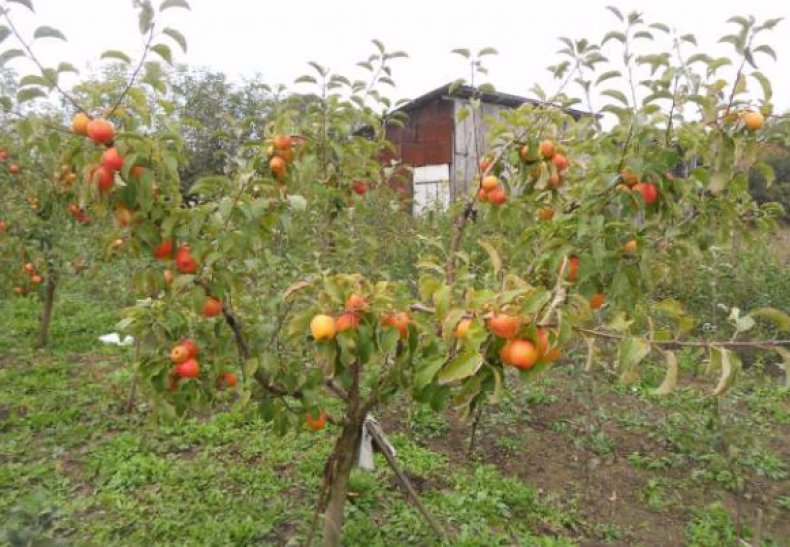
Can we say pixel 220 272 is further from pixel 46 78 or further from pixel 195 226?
pixel 46 78

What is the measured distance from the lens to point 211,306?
1.77m

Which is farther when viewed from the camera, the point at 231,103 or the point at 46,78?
the point at 231,103

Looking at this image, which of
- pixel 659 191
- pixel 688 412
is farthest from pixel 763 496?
pixel 659 191

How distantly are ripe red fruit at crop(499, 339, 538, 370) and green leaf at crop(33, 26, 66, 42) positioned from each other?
132 cm

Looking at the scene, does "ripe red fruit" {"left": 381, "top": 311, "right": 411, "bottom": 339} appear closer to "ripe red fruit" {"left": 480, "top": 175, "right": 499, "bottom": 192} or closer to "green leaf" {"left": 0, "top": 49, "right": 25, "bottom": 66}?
"ripe red fruit" {"left": 480, "top": 175, "right": 499, "bottom": 192}

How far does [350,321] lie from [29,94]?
1041 millimetres

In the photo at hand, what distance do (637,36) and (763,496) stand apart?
2.25 meters

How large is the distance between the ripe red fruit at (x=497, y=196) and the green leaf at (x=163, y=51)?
117cm

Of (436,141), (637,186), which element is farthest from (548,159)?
(436,141)

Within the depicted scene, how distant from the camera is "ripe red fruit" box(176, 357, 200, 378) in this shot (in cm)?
182

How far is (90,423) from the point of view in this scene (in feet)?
11.5

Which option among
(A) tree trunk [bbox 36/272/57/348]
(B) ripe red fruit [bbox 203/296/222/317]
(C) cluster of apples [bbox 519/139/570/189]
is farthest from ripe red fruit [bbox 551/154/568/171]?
(A) tree trunk [bbox 36/272/57/348]

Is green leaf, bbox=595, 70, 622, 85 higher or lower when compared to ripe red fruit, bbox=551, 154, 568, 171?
higher

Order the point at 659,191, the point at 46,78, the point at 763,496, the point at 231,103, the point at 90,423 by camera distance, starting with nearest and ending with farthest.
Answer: the point at 46,78 < the point at 659,191 < the point at 763,496 < the point at 90,423 < the point at 231,103
